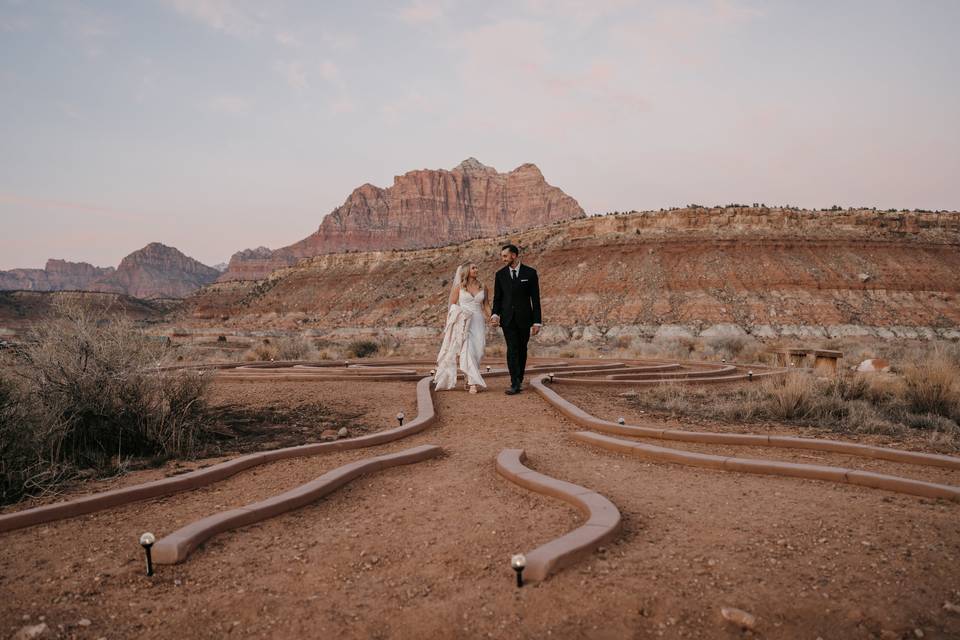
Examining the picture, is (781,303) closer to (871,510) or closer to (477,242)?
(477,242)

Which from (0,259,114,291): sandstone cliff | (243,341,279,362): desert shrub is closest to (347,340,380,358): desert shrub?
(243,341,279,362): desert shrub

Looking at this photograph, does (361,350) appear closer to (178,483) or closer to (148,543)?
(178,483)

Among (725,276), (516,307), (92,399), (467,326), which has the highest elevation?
(725,276)

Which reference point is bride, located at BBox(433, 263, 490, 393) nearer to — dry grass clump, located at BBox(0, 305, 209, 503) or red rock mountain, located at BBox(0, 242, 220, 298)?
dry grass clump, located at BBox(0, 305, 209, 503)

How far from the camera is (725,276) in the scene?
40.5 meters

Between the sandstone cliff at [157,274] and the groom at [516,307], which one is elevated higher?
the sandstone cliff at [157,274]

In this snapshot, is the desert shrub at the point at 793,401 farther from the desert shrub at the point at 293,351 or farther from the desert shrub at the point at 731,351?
the desert shrub at the point at 293,351

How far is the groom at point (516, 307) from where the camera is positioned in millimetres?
9023

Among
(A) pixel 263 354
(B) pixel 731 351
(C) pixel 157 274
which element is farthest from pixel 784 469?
(C) pixel 157 274

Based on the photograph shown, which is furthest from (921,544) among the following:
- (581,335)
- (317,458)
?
(581,335)

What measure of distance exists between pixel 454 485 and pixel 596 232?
47.2m

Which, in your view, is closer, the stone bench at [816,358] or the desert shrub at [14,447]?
the desert shrub at [14,447]

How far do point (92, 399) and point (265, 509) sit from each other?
129 inches

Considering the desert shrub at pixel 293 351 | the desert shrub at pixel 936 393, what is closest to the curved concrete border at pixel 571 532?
the desert shrub at pixel 936 393
